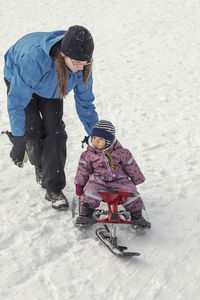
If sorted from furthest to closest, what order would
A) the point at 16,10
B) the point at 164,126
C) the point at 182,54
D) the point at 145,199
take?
the point at 16,10
the point at 182,54
the point at 164,126
the point at 145,199

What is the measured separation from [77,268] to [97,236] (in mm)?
440

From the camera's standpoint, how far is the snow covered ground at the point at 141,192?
306 cm

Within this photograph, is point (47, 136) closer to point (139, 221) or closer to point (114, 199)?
point (114, 199)

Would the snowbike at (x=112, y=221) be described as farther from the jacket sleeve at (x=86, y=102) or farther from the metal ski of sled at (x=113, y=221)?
the jacket sleeve at (x=86, y=102)

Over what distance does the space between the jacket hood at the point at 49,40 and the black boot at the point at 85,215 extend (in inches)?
57.5

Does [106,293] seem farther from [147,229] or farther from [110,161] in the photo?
[110,161]

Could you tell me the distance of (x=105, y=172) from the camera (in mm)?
3729

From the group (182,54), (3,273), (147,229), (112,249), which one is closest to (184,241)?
(147,229)

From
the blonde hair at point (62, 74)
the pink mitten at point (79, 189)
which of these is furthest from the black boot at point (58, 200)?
the blonde hair at point (62, 74)

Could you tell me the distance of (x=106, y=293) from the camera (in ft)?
9.66

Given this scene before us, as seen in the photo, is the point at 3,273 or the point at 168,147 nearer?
the point at 3,273

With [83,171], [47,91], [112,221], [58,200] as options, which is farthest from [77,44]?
[58,200]

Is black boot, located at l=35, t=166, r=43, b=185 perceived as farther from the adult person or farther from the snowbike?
the snowbike

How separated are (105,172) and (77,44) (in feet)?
4.10
